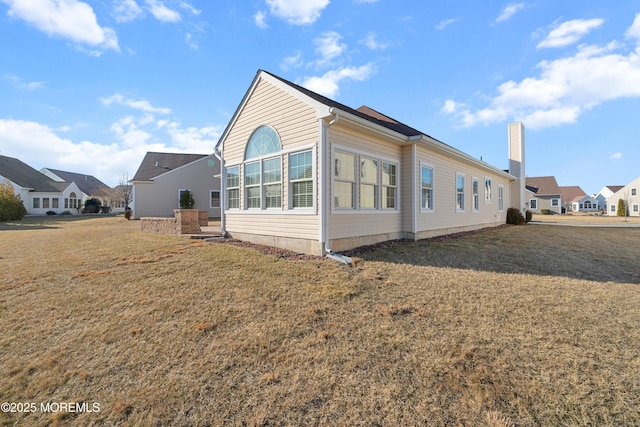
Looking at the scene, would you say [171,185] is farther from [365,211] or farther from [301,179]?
[365,211]

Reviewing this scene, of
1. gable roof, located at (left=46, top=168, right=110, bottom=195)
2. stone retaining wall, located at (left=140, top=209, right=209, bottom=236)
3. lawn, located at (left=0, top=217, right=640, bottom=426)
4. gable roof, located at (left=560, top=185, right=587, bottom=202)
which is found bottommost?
lawn, located at (left=0, top=217, right=640, bottom=426)

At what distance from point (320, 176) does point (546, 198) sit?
57216 mm

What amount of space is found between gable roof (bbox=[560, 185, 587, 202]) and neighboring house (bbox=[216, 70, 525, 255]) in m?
68.4

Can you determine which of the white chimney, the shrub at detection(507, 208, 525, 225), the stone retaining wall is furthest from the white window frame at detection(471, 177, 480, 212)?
the stone retaining wall

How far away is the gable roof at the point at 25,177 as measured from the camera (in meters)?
33.1

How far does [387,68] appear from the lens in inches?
479

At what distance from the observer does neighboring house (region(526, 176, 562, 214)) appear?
48.2 m

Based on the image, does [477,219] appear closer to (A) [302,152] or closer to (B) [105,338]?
(A) [302,152]

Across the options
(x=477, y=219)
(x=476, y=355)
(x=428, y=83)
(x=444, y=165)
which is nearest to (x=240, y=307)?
(x=476, y=355)

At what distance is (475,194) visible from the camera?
587 inches

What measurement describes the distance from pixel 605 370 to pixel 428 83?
1286 cm

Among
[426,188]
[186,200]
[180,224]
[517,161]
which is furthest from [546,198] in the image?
[180,224]

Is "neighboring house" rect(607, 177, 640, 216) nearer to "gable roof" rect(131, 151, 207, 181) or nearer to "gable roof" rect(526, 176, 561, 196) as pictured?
"gable roof" rect(526, 176, 561, 196)

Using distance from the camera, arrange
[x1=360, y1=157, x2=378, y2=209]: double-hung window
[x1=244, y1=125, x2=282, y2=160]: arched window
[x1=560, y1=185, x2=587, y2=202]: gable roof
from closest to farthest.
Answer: [x1=360, y1=157, x2=378, y2=209]: double-hung window, [x1=244, y1=125, x2=282, y2=160]: arched window, [x1=560, y1=185, x2=587, y2=202]: gable roof
